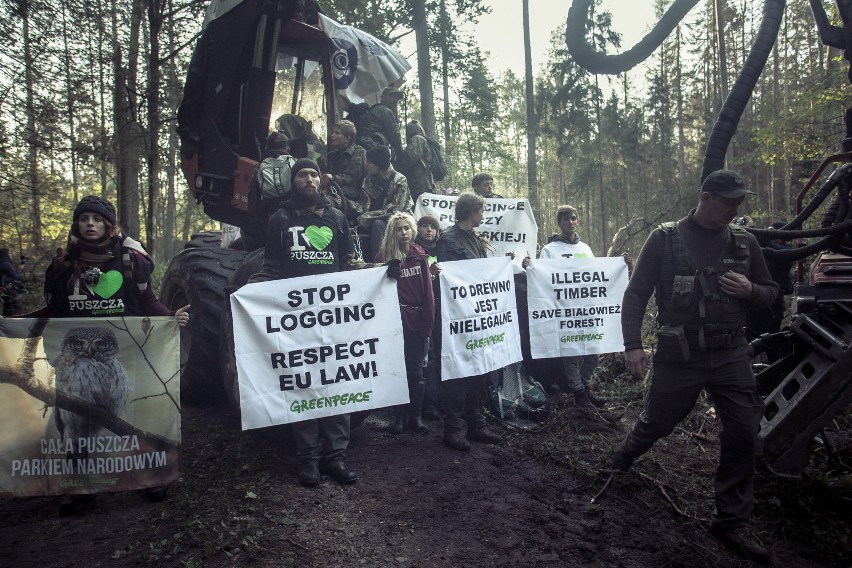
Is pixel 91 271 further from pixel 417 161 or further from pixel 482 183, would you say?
pixel 417 161

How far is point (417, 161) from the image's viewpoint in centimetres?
852

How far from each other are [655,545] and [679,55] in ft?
129

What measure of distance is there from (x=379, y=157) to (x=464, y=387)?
3262 millimetres

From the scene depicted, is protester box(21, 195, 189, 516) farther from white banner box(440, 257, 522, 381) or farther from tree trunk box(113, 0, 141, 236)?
tree trunk box(113, 0, 141, 236)

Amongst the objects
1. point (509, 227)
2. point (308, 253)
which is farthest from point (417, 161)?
point (308, 253)

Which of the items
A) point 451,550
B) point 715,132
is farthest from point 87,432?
point 715,132

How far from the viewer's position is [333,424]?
173 inches

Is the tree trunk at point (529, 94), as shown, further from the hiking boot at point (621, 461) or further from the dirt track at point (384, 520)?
the dirt track at point (384, 520)

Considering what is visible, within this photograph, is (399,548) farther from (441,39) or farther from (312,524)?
(441,39)

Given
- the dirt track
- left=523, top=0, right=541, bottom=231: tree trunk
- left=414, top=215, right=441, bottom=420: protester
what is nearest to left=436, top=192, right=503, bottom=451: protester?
left=414, top=215, right=441, bottom=420: protester

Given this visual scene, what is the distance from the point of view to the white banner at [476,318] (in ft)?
17.3

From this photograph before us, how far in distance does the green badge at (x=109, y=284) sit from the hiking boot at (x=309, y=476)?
1.89 metres

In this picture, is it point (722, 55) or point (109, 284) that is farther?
point (722, 55)

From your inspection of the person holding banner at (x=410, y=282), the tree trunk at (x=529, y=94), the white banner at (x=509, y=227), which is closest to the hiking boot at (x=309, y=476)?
the person holding banner at (x=410, y=282)
